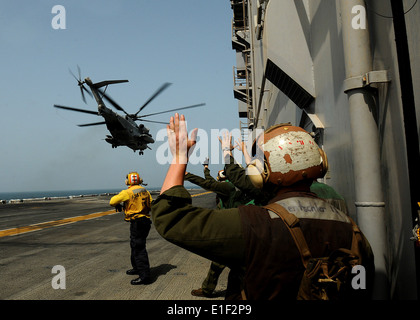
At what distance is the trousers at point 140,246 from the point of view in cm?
572

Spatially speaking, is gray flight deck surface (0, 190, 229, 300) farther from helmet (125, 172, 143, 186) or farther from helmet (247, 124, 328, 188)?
helmet (247, 124, 328, 188)

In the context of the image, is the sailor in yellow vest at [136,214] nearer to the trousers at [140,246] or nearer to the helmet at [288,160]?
the trousers at [140,246]

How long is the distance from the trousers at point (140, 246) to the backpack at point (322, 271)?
4.72m

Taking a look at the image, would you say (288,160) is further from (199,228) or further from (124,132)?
(124,132)

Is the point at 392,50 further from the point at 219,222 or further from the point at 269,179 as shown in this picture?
the point at 219,222

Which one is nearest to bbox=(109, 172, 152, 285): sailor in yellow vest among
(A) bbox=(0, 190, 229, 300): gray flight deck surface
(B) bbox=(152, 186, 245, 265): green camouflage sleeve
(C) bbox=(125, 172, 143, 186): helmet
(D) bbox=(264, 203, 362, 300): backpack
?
(C) bbox=(125, 172, 143, 186): helmet

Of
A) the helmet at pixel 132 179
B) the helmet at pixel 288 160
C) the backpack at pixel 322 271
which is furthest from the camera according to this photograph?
the helmet at pixel 132 179

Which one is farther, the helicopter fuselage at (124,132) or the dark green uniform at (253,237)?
the helicopter fuselage at (124,132)

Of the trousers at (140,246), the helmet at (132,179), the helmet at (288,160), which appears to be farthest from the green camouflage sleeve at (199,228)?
the helmet at (132,179)

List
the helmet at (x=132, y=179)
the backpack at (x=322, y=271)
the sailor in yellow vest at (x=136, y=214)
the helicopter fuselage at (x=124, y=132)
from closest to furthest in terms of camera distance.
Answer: the backpack at (x=322, y=271)
the sailor in yellow vest at (x=136, y=214)
the helmet at (x=132, y=179)
the helicopter fuselage at (x=124, y=132)

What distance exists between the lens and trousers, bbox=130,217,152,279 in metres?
5.72

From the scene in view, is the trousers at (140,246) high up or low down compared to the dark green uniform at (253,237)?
down

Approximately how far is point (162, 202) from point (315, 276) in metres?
0.88

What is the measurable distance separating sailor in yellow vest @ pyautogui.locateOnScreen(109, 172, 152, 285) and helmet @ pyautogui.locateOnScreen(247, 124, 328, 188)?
4.60 meters
